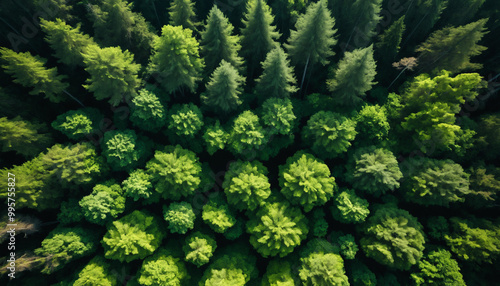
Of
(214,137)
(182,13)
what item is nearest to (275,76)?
(214,137)

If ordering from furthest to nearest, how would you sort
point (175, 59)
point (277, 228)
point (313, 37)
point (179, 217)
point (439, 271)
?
1. point (313, 37)
2. point (439, 271)
3. point (179, 217)
4. point (277, 228)
5. point (175, 59)

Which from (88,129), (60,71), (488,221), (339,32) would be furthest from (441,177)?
(60,71)

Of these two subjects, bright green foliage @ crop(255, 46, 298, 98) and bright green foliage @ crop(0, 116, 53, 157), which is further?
bright green foliage @ crop(255, 46, 298, 98)

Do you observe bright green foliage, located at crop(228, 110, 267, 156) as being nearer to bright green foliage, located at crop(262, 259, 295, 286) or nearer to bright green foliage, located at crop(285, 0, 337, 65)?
bright green foliage, located at crop(285, 0, 337, 65)

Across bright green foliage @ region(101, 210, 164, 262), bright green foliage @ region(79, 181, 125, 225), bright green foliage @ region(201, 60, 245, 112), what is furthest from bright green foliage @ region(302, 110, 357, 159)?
bright green foliage @ region(79, 181, 125, 225)

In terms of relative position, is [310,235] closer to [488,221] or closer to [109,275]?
[488,221]

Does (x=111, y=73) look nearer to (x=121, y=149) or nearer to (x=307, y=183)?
(x=121, y=149)
